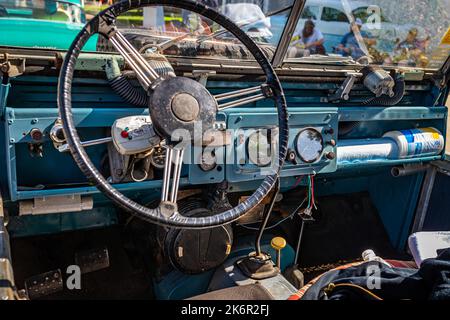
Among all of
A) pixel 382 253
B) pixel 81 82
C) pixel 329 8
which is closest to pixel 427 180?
pixel 382 253

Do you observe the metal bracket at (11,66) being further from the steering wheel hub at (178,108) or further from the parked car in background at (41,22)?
the steering wheel hub at (178,108)

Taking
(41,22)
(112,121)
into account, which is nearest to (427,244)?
(112,121)

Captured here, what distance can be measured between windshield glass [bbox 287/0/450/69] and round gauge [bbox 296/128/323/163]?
1.76ft

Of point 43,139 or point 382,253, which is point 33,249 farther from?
point 382,253

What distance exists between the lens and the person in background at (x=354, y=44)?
2648 mm

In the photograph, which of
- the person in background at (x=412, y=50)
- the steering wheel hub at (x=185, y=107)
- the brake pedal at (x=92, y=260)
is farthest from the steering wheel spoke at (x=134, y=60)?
the person in background at (x=412, y=50)

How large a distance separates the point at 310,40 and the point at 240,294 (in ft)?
5.07

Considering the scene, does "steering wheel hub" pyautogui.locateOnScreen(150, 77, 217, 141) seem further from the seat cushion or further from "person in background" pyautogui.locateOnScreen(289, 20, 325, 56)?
"person in background" pyautogui.locateOnScreen(289, 20, 325, 56)

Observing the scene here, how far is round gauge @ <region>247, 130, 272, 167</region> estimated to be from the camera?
2.02 meters

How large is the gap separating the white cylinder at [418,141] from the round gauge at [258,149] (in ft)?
3.11

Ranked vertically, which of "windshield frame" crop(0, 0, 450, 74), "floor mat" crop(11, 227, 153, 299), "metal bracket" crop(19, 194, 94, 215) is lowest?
"floor mat" crop(11, 227, 153, 299)

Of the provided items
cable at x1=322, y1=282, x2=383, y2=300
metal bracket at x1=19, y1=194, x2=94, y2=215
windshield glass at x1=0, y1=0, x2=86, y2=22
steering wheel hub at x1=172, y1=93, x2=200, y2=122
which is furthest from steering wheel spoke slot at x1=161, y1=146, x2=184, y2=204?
windshield glass at x1=0, y1=0, x2=86, y2=22

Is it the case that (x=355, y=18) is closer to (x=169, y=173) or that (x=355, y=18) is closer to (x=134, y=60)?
(x=134, y=60)

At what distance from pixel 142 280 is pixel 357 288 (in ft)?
4.88
